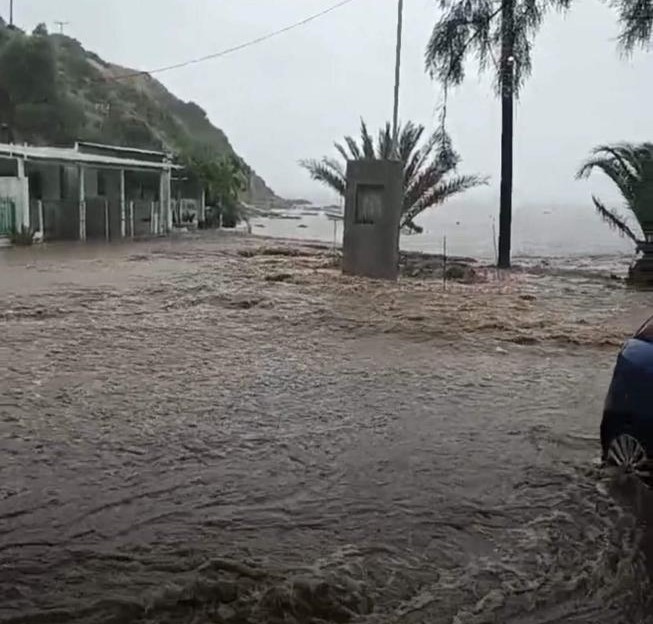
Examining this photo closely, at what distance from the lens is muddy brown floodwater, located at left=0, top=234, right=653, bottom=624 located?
356 cm

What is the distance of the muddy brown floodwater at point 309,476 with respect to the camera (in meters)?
3.56

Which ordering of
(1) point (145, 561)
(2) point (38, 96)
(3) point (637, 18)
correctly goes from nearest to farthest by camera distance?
(1) point (145, 561), (3) point (637, 18), (2) point (38, 96)

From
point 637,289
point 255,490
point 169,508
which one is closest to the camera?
point 169,508

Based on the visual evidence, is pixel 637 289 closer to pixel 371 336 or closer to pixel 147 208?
pixel 371 336

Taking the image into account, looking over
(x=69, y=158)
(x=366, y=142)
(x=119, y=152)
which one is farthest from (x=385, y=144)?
(x=119, y=152)

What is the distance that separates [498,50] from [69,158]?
1362 cm

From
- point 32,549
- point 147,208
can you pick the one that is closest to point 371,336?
point 32,549

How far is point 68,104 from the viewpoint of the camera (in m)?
42.9

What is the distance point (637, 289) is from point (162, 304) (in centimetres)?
979

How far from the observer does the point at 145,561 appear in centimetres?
379

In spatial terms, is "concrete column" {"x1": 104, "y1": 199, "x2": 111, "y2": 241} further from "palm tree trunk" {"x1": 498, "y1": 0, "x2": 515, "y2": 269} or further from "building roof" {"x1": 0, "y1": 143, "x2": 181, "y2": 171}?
"palm tree trunk" {"x1": 498, "y1": 0, "x2": 515, "y2": 269}

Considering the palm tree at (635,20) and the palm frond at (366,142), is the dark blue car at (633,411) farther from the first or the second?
the palm frond at (366,142)

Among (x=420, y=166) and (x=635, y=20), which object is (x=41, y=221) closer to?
(x=420, y=166)

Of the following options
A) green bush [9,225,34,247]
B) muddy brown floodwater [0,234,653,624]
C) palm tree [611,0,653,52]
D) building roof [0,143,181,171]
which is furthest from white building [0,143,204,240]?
palm tree [611,0,653,52]
